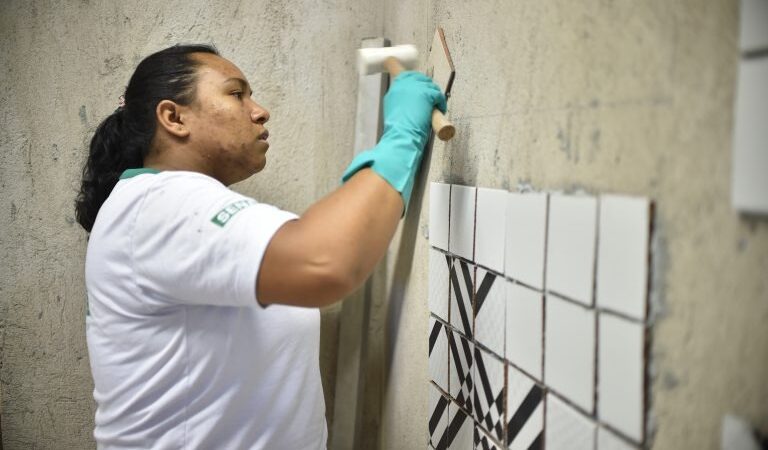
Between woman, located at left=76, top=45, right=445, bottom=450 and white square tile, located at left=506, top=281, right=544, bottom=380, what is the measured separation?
0.23 meters

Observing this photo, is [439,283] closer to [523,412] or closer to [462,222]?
[462,222]

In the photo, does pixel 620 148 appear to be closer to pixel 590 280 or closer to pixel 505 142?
pixel 590 280

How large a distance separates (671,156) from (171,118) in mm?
904

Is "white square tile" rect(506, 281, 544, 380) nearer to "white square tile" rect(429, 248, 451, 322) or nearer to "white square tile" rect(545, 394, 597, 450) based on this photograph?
"white square tile" rect(545, 394, 597, 450)

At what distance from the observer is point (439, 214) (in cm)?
105

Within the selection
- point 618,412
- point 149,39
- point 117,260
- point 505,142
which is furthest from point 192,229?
point 149,39

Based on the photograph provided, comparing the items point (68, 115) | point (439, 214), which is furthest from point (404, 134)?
point (68, 115)

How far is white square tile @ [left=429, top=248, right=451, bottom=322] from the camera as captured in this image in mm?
1020

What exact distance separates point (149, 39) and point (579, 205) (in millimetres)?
1217

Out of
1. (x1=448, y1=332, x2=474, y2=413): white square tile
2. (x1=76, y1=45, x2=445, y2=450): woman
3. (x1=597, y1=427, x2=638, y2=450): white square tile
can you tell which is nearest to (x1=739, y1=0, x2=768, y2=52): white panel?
(x1=597, y1=427, x2=638, y2=450): white square tile

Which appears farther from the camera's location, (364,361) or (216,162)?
(364,361)

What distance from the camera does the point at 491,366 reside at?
0.84m

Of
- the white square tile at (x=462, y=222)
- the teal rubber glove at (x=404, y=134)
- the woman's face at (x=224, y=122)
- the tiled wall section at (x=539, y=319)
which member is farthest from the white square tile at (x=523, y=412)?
the woman's face at (x=224, y=122)

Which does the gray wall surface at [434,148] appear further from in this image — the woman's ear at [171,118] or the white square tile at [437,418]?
the woman's ear at [171,118]
